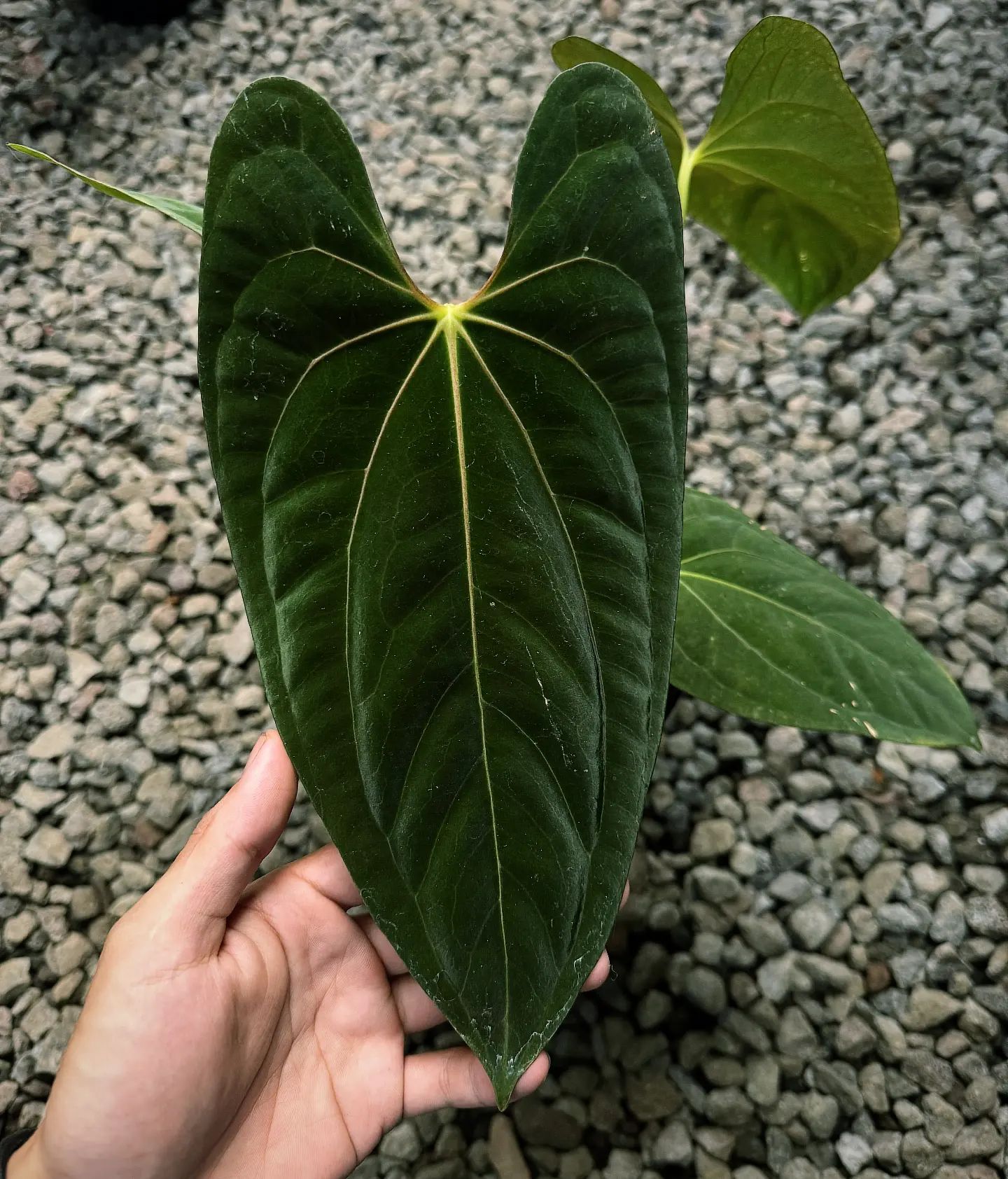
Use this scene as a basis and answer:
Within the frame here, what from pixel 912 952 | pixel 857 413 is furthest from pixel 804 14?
pixel 912 952

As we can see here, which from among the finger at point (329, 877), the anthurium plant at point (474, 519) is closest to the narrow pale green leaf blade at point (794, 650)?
the anthurium plant at point (474, 519)

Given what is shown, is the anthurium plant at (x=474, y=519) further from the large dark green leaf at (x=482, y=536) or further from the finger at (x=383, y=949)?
the finger at (x=383, y=949)

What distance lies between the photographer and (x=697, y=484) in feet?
4.84

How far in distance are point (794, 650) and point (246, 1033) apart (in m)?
0.63

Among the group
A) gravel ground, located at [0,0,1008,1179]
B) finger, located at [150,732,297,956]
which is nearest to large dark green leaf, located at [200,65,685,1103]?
finger, located at [150,732,297,956]

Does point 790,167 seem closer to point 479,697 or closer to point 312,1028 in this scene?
point 479,697

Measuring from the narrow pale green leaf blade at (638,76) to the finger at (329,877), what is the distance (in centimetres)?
83

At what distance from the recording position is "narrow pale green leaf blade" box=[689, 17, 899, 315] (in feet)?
2.81

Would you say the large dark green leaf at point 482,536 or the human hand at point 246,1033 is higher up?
the large dark green leaf at point 482,536

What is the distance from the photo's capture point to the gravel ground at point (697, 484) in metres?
1.07

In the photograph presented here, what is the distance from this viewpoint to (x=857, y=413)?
1529 mm

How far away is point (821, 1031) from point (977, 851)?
1.02ft

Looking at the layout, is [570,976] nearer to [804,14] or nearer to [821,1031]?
[821,1031]

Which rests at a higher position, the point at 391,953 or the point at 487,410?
the point at 487,410
